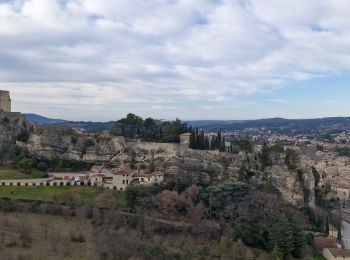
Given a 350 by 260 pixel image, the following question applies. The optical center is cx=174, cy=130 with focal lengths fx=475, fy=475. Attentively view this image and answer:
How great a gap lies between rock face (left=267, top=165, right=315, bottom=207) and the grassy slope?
73.6ft

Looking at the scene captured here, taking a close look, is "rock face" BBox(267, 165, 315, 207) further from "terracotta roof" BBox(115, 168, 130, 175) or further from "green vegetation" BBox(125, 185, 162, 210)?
"green vegetation" BBox(125, 185, 162, 210)

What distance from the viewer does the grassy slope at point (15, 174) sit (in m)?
40.8

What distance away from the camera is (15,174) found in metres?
41.6

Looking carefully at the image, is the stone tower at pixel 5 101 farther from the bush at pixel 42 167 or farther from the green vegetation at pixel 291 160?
the green vegetation at pixel 291 160

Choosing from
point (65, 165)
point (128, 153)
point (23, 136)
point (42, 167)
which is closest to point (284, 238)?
point (128, 153)

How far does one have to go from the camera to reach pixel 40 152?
46719 millimetres

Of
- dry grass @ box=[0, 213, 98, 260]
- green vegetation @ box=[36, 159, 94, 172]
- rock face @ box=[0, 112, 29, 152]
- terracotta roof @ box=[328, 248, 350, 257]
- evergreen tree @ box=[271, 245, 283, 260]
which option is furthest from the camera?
rock face @ box=[0, 112, 29, 152]

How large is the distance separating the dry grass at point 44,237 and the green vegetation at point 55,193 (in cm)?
286

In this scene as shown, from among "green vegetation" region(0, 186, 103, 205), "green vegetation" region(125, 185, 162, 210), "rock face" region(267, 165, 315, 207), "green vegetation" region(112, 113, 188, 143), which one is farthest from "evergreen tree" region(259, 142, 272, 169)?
"green vegetation" region(0, 186, 103, 205)

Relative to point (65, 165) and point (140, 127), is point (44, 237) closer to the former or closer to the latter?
point (65, 165)

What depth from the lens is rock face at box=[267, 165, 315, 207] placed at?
154 feet

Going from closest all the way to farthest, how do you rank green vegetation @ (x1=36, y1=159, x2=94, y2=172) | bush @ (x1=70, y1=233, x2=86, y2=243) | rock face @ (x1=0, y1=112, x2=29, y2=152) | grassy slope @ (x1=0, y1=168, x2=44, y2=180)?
bush @ (x1=70, y1=233, x2=86, y2=243)
grassy slope @ (x1=0, y1=168, x2=44, y2=180)
green vegetation @ (x1=36, y1=159, x2=94, y2=172)
rock face @ (x1=0, y1=112, x2=29, y2=152)

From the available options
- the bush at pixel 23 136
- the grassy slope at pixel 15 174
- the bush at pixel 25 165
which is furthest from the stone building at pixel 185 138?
the bush at pixel 23 136

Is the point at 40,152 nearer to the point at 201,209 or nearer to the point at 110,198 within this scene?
the point at 110,198
